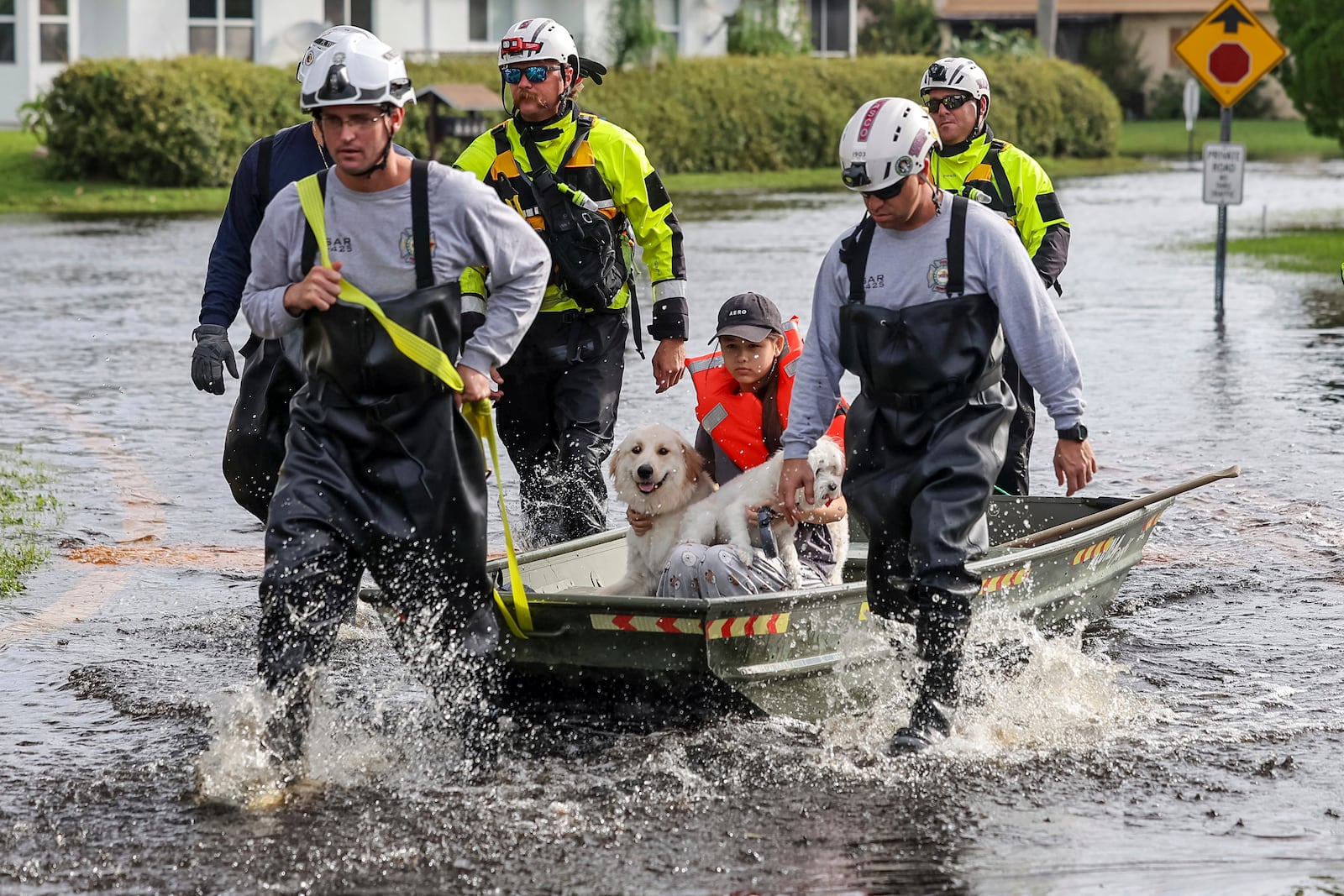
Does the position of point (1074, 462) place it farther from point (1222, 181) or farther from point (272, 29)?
point (272, 29)

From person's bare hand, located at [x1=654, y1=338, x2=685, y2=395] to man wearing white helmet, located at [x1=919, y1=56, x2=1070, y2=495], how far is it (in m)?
1.59

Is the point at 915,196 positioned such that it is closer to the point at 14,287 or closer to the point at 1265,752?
the point at 1265,752

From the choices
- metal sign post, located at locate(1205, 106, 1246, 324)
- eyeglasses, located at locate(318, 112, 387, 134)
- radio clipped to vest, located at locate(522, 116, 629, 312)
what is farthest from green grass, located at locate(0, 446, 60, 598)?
metal sign post, located at locate(1205, 106, 1246, 324)

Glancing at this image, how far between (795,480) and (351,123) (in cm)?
198

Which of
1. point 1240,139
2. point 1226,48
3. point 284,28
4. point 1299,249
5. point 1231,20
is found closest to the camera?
point 1226,48

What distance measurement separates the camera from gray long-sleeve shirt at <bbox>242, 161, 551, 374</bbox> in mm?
5941

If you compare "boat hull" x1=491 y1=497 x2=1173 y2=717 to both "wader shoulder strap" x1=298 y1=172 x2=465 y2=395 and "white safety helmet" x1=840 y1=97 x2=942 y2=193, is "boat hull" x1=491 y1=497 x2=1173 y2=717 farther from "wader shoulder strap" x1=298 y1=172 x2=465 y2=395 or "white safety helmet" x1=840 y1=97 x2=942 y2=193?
"white safety helmet" x1=840 y1=97 x2=942 y2=193

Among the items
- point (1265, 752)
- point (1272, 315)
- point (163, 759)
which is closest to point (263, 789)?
point (163, 759)

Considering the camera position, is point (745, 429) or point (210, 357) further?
point (745, 429)

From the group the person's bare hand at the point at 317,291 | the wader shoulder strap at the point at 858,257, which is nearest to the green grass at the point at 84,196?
the wader shoulder strap at the point at 858,257

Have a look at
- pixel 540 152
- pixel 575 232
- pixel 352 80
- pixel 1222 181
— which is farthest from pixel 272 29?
pixel 352 80

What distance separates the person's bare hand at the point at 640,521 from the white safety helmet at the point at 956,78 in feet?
9.64

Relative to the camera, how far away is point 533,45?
8.21m

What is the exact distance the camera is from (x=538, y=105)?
27.2ft
